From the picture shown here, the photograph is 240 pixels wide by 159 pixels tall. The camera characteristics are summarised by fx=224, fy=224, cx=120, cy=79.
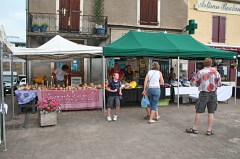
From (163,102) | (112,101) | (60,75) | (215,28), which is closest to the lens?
(112,101)

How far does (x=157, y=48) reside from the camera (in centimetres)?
831

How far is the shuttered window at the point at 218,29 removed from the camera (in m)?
13.5

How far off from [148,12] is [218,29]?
457cm

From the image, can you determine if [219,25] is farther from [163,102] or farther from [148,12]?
[163,102]

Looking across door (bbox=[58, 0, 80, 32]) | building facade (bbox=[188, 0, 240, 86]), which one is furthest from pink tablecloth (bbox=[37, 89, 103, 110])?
building facade (bbox=[188, 0, 240, 86])

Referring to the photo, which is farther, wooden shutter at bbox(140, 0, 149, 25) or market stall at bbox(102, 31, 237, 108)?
wooden shutter at bbox(140, 0, 149, 25)

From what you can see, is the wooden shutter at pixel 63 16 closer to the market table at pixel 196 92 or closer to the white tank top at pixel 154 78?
the market table at pixel 196 92

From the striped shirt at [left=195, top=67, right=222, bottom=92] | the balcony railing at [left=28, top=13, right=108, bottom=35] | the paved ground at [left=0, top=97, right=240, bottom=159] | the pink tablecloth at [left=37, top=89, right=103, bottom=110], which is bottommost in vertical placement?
the paved ground at [left=0, top=97, right=240, bottom=159]

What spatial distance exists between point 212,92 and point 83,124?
342cm

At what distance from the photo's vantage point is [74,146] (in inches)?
176

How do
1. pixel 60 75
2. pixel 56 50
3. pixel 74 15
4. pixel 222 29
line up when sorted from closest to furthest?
pixel 56 50
pixel 60 75
pixel 74 15
pixel 222 29

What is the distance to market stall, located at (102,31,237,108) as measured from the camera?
795 centimetres

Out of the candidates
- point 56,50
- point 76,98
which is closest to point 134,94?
point 76,98

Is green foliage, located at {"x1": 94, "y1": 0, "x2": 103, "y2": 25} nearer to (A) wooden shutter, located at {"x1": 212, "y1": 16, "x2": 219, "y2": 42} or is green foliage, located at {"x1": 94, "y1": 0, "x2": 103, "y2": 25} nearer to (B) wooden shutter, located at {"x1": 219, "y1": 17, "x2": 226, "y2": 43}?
(A) wooden shutter, located at {"x1": 212, "y1": 16, "x2": 219, "y2": 42}
